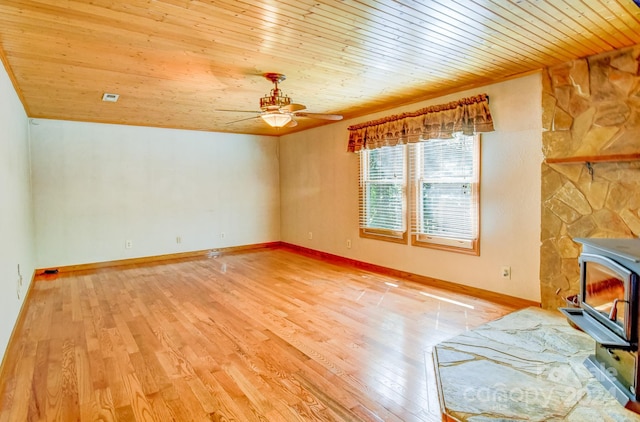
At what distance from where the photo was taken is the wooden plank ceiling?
229 centimetres

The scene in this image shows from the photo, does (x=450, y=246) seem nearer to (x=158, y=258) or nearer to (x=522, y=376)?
(x=522, y=376)

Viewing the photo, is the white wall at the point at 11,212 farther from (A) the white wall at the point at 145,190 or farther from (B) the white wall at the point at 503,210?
(B) the white wall at the point at 503,210

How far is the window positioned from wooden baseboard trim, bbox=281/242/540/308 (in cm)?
44

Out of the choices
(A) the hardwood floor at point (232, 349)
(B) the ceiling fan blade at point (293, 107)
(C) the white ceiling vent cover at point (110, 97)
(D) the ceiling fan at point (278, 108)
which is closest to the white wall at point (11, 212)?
(A) the hardwood floor at point (232, 349)

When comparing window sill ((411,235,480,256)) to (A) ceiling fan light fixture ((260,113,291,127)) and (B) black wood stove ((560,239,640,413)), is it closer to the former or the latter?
(B) black wood stove ((560,239,640,413))

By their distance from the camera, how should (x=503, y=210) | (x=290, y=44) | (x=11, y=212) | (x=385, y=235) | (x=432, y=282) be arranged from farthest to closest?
(x=385, y=235) → (x=432, y=282) → (x=503, y=210) → (x=11, y=212) → (x=290, y=44)

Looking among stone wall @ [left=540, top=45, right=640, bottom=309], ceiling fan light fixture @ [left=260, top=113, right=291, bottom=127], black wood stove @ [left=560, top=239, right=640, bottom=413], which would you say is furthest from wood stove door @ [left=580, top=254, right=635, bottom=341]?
ceiling fan light fixture @ [left=260, top=113, right=291, bottom=127]

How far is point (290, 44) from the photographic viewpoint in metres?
2.85

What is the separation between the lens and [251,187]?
291 inches

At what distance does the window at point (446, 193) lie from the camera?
13.6ft

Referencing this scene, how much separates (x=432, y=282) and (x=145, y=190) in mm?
4881

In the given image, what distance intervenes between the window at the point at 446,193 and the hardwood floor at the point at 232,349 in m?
0.65

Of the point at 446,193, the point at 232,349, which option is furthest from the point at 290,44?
the point at 446,193

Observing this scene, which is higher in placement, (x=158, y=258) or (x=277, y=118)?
(x=277, y=118)
